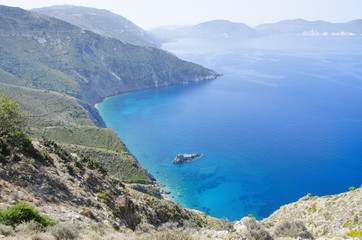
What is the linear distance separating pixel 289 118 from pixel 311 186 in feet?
199

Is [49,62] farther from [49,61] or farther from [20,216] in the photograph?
[20,216]

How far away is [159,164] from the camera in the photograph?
295 feet

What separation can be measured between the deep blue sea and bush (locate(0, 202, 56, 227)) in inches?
2232

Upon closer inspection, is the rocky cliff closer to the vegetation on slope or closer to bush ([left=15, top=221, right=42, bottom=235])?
the vegetation on slope

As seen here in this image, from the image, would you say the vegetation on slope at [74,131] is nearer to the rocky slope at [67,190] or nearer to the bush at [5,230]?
the rocky slope at [67,190]

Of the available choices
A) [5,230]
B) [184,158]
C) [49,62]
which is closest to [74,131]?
[184,158]

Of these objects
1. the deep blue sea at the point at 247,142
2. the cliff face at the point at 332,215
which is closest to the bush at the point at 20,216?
the cliff face at the point at 332,215

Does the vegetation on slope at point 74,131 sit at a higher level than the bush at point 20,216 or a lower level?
lower

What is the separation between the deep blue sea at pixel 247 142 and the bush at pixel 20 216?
56685 millimetres

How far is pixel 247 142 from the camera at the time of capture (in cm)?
10462

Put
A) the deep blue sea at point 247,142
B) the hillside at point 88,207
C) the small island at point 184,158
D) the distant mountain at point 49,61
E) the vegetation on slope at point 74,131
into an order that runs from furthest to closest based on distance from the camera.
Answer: the distant mountain at point 49,61, the small island at point 184,158, the deep blue sea at point 247,142, the vegetation on slope at point 74,131, the hillside at point 88,207

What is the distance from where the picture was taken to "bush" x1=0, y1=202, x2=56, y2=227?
1412cm

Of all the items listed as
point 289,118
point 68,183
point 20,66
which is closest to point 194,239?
point 68,183

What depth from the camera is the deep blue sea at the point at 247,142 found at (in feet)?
245
